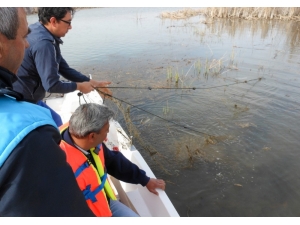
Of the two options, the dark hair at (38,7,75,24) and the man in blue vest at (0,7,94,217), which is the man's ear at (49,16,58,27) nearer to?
the dark hair at (38,7,75,24)

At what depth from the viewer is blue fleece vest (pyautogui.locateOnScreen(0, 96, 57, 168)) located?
2.27 ft

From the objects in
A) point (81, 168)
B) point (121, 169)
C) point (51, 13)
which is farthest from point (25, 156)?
point (51, 13)

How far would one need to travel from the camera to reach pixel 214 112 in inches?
205

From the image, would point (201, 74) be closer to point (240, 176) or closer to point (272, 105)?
point (272, 105)

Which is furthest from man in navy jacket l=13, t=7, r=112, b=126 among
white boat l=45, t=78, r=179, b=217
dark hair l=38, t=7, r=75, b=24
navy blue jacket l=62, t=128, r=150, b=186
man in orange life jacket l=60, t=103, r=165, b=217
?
white boat l=45, t=78, r=179, b=217

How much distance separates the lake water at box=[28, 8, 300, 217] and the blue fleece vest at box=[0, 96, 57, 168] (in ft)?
8.96

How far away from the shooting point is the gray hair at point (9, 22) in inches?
32.0

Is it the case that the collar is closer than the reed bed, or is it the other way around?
the collar

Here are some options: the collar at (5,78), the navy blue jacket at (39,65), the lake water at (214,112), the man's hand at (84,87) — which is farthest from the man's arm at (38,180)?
the lake water at (214,112)

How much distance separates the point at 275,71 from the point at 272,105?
2161 mm

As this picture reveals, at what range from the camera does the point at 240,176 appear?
3.55 meters

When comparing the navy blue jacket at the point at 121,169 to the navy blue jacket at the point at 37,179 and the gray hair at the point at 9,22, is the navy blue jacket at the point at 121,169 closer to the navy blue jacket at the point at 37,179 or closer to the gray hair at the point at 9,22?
the navy blue jacket at the point at 37,179

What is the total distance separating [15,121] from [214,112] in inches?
189

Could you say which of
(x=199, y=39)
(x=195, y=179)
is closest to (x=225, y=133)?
(x=195, y=179)
